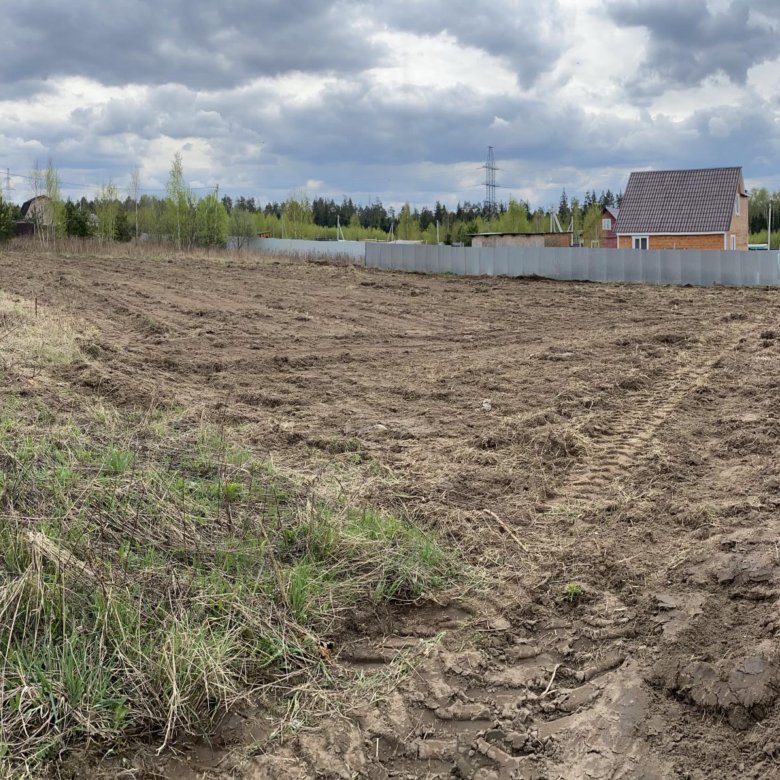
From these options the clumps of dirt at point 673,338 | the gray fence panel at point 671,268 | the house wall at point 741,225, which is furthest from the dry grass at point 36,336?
the house wall at point 741,225

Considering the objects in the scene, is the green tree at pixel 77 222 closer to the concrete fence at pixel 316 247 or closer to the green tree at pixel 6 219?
the green tree at pixel 6 219

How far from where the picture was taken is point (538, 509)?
5512 mm

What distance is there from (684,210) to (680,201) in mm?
593

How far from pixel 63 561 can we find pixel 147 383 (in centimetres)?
577

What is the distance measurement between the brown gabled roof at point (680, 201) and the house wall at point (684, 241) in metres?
0.42

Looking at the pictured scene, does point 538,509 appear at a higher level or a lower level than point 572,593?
higher

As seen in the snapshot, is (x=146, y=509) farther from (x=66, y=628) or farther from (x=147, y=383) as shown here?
(x=147, y=383)

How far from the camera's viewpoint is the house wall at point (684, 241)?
3806 cm

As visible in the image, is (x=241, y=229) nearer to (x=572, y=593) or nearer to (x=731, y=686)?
(x=572, y=593)

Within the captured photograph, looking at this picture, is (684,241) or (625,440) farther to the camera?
(684,241)

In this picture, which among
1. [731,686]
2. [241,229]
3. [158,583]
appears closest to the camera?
[731,686]

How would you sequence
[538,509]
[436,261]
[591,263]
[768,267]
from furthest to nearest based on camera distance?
1. [436,261]
2. [591,263]
3. [768,267]
4. [538,509]

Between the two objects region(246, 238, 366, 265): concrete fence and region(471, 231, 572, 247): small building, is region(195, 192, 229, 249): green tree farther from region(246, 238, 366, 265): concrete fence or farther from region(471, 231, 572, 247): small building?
region(471, 231, 572, 247): small building

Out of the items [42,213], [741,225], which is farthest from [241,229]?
[741,225]
